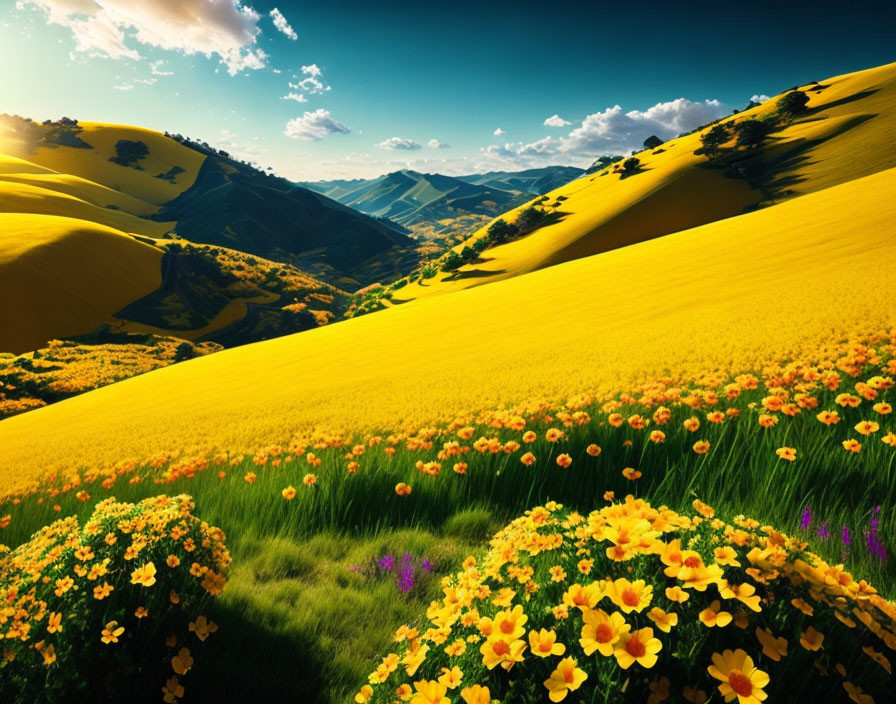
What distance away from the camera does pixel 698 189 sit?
49.5 metres

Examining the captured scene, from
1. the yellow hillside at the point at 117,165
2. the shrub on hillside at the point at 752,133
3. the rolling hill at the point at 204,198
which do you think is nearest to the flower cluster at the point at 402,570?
the shrub on hillside at the point at 752,133

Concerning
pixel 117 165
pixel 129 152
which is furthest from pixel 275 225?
pixel 129 152

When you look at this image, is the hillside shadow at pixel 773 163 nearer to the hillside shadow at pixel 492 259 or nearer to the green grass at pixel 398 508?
the hillside shadow at pixel 492 259

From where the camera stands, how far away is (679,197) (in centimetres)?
4844

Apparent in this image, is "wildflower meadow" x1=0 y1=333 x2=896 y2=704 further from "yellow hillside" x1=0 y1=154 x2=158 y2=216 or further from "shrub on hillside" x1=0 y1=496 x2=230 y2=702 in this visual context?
"yellow hillside" x1=0 y1=154 x2=158 y2=216

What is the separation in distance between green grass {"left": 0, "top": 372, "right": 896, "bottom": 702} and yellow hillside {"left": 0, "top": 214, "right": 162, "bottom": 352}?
130 ft

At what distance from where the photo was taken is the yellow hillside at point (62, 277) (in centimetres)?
3488

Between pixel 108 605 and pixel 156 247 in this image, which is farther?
pixel 156 247

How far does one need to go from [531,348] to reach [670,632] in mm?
9701

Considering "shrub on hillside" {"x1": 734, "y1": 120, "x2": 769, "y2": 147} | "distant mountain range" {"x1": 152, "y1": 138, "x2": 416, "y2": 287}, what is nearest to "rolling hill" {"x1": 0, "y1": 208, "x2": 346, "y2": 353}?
"shrub on hillside" {"x1": 734, "y1": 120, "x2": 769, "y2": 147}

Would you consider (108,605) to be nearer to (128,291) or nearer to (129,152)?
(128,291)

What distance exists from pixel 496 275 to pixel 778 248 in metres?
28.5

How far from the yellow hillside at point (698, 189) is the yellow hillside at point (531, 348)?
77.0ft

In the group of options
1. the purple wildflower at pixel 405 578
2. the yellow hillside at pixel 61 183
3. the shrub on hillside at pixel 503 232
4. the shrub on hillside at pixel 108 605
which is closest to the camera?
the shrub on hillside at pixel 108 605
